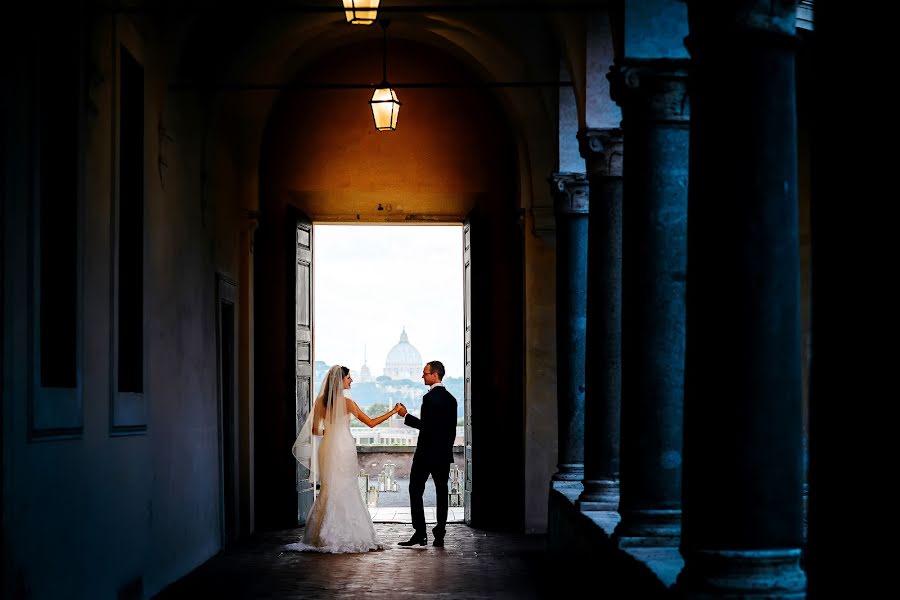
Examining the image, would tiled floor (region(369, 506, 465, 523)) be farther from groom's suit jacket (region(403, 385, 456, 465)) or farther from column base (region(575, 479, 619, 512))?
column base (region(575, 479, 619, 512))

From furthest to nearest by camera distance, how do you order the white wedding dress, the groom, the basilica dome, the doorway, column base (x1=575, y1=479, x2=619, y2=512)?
the basilica dome → the doorway → the groom → the white wedding dress → column base (x1=575, y1=479, x2=619, y2=512)

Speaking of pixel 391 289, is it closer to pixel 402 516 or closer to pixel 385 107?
pixel 402 516

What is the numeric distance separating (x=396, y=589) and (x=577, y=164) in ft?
16.1

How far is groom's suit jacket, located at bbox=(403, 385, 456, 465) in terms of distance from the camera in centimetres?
1412

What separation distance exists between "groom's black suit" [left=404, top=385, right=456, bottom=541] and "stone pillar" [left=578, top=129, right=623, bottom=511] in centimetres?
400

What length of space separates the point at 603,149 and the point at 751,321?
5.67 metres

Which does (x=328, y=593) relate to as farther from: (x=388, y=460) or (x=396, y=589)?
(x=388, y=460)

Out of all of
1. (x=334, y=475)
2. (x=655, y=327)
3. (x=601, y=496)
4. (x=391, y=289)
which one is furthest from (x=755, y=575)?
(x=391, y=289)

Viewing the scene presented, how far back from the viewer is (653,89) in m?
7.68

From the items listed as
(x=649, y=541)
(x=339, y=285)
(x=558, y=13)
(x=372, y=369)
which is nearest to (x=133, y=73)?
(x=558, y=13)

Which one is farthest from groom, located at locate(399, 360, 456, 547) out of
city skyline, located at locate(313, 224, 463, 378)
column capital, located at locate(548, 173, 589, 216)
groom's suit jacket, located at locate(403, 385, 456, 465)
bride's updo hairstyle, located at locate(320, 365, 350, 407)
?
city skyline, located at locate(313, 224, 463, 378)

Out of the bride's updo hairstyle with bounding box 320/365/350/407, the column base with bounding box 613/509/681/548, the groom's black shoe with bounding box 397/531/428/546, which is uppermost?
the bride's updo hairstyle with bounding box 320/365/350/407

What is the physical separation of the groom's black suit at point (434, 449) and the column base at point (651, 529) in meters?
6.71

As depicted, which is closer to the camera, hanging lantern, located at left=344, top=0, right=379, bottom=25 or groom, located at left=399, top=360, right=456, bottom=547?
hanging lantern, located at left=344, top=0, right=379, bottom=25
